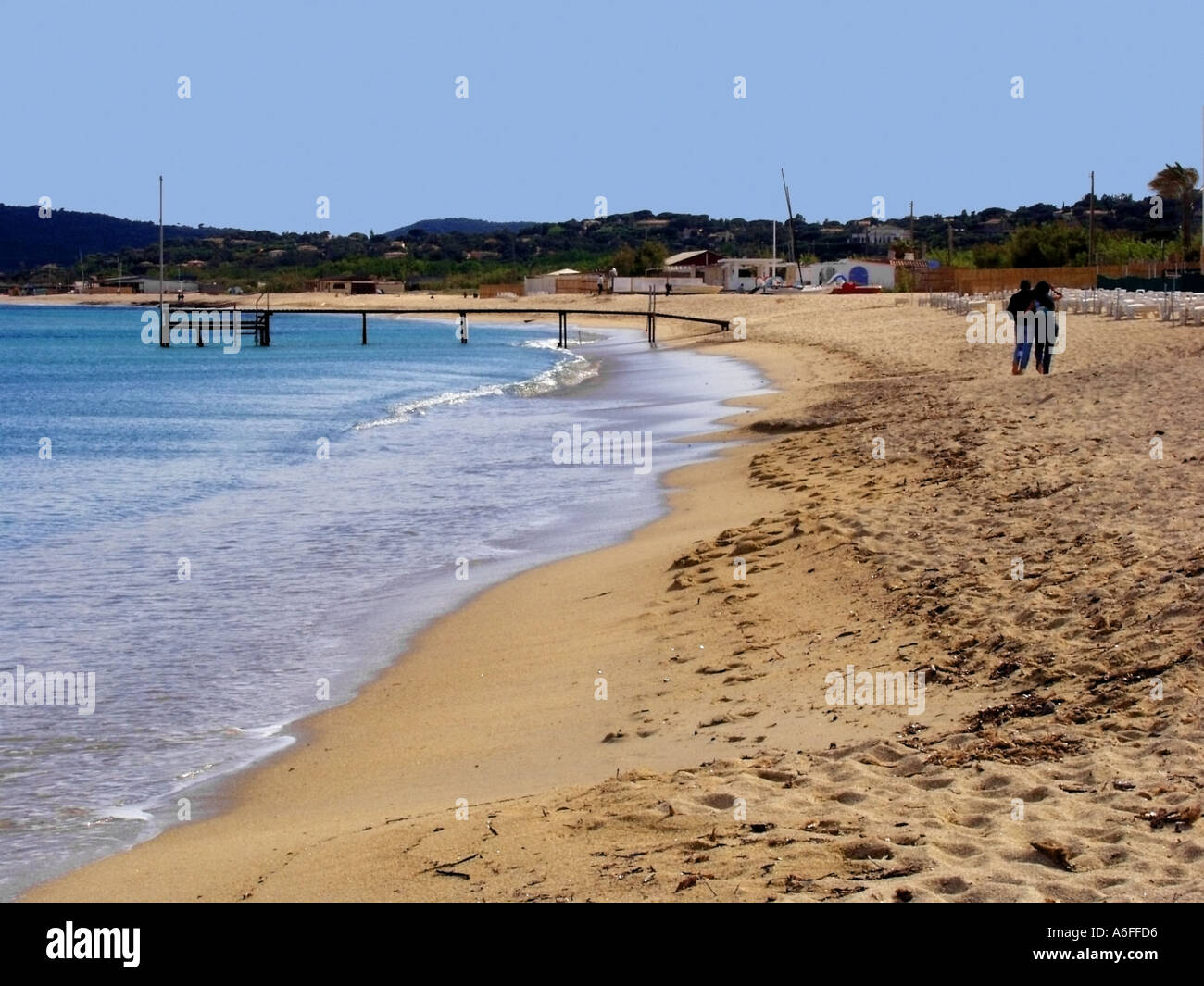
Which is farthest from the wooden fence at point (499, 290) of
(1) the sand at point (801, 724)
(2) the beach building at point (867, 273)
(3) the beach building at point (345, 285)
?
(1) the sand at point (801, 724)

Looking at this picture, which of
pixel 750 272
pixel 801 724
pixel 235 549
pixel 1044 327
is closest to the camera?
pixel 801 724

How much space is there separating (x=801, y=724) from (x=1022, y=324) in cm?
1554

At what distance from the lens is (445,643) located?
970cm

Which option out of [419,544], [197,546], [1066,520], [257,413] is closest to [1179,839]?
[1066,520]

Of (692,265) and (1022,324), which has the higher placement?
(692,265)

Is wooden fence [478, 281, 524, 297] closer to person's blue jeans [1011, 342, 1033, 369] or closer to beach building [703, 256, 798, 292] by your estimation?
beach building [703, 256, 798, 292]

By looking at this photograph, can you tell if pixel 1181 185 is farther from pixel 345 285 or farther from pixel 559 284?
pixel 345 285

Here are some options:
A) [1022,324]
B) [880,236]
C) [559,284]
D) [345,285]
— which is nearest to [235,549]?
[1022,324]

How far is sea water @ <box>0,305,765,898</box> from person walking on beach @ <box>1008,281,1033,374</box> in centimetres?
481

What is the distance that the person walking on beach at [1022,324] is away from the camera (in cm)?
2064

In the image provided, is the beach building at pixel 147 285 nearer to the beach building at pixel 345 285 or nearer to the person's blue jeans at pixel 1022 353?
the beach building at pixel 345 285

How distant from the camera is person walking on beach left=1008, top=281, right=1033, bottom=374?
67.7 feet

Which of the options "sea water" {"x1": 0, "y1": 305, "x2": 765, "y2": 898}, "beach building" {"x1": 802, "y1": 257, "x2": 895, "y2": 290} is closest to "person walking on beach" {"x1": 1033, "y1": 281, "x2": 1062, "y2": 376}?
"sea water" {"x1": 0, "y1": 305, "x2": 765, "y2": 898}

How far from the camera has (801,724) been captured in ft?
21.5
